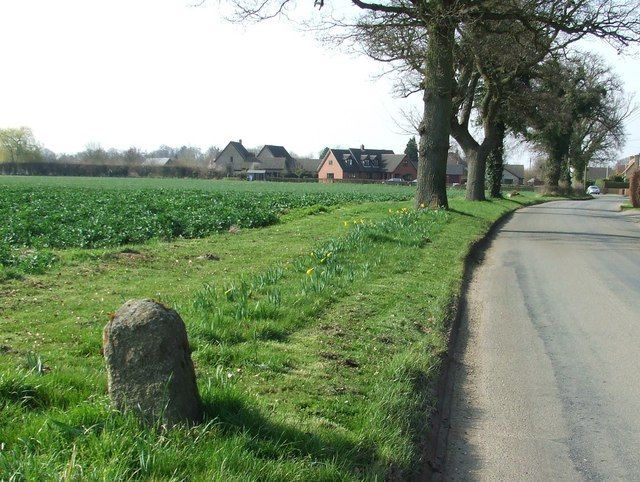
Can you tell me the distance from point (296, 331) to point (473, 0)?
630 inches

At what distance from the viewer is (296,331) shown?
246 inches

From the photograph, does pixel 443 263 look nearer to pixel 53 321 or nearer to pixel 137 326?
pixel 53 321

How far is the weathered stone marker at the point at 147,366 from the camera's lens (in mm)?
3479

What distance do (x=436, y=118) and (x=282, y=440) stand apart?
18479mm

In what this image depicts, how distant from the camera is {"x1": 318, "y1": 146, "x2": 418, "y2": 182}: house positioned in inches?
4336

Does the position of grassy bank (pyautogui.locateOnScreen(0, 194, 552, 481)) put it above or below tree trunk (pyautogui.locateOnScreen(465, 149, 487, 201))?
below

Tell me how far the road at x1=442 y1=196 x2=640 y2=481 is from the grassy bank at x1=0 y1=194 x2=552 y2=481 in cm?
44

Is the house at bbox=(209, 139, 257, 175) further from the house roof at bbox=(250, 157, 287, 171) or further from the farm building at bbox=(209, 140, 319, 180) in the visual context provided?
the house roof at bbox=(250, 157, 287, 171)

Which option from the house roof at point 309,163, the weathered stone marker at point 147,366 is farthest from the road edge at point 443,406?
the house roof at point 309,163

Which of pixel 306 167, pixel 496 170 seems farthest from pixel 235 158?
pixel 496 170

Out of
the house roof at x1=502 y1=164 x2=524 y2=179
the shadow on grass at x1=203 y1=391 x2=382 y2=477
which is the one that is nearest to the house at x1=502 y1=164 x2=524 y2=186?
the house roof at x1=502 y1=164 x2=524 y2=179

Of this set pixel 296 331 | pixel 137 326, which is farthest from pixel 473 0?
pixel 137 326

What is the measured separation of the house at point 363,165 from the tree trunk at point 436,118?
87358mm

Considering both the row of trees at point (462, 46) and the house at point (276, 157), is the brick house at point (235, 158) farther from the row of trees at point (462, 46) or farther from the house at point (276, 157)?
the row of trees at point (462, 46)
